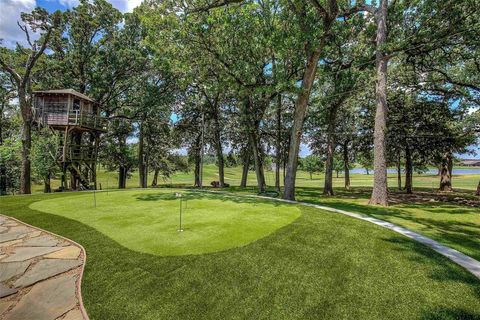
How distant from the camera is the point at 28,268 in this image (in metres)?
4.02

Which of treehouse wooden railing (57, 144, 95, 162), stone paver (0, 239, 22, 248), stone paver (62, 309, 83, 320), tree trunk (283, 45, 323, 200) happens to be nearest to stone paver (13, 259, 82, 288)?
stone paver (62, 309, 83, 320)

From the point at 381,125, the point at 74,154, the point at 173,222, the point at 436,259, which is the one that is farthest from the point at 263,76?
the point at 74,154

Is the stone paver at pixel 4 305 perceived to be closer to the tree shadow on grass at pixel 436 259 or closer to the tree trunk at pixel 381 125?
the tree shadow on grass at pixel 436 259

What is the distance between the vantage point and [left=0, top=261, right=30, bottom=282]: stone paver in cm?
375

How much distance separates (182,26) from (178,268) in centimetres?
1213

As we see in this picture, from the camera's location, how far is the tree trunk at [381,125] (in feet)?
36.4

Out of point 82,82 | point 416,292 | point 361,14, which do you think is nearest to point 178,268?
point 416,292

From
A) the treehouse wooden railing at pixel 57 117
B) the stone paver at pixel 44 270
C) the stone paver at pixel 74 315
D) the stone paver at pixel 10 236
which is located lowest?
the stone paver at pixel 74 315

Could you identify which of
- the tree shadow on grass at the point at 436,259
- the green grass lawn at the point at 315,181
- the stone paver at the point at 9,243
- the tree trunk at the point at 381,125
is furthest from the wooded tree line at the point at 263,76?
the stone paver at the point at 9,243

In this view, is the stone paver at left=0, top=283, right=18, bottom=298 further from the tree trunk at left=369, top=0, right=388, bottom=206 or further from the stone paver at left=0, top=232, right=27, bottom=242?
the tree trunk at left=369, top=0, right=388, bottom=206

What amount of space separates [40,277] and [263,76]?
1464 cm

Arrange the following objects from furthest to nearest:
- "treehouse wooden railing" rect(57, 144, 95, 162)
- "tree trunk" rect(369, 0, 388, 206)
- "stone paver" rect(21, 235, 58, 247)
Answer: "treehouse wooden railing" rect(57, 144, 95, 162), "tree trunk" rect(369, 0, 388, 206), "stone paver" rect(21, 235, 58, 247)

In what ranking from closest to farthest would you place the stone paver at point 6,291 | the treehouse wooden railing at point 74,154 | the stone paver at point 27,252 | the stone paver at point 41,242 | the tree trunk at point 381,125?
the stone paver at point 6,291
the stone paver at point 27,252
the stone paver at point 41,242
the tree trunk at point 381,125
the treehouse wooden railing at point 74,154

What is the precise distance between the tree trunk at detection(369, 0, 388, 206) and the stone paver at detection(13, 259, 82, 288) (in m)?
11.8
